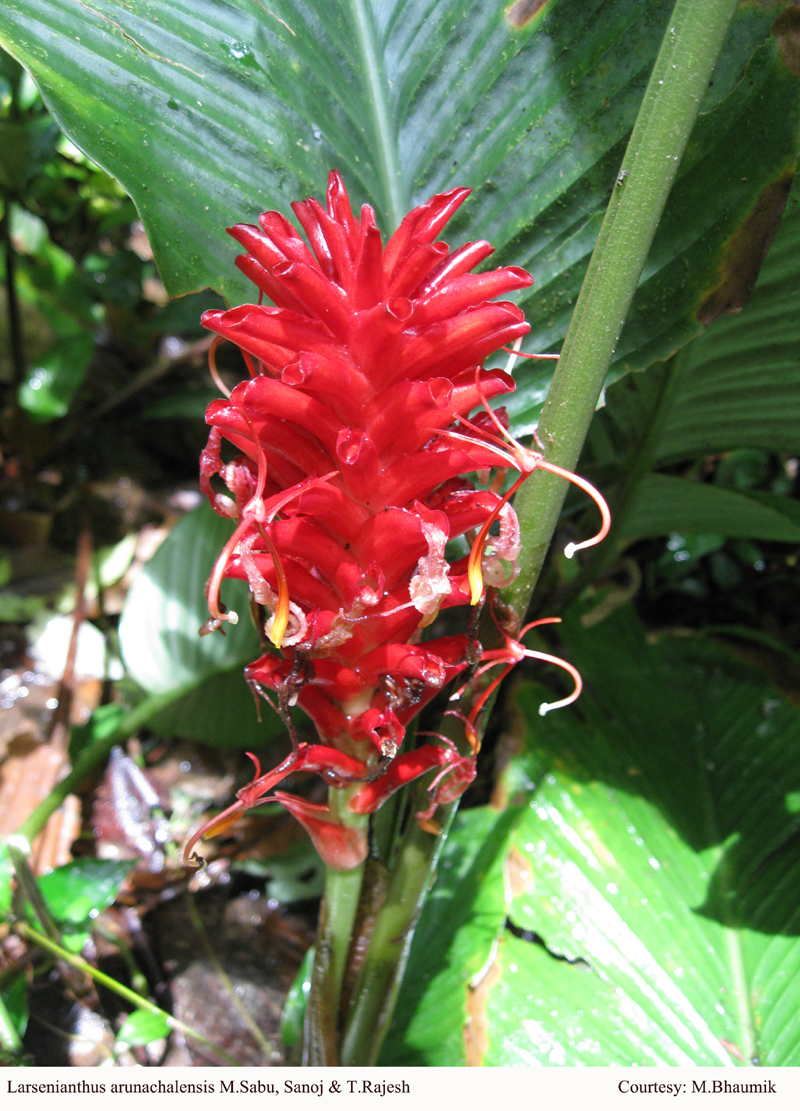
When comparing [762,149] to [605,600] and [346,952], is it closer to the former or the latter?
[605,600]

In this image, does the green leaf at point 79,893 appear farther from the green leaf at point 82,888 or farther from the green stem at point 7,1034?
the green stem at point 7,1034

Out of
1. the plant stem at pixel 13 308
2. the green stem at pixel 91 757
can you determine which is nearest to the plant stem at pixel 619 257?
the green stem at pixel 91 757

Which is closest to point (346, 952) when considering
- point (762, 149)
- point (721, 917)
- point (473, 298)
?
point (721, 917)

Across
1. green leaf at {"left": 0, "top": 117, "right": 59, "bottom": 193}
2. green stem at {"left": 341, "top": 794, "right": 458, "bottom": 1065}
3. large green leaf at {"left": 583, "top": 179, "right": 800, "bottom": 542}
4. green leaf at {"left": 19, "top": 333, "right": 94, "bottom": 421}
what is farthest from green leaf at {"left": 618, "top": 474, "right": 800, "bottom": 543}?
green leaf at {"left": 0, "top": 117, "right": 59, "bottom": 193}

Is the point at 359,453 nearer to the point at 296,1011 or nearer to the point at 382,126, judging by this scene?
the point at 382,126

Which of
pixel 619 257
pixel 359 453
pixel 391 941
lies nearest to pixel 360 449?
pixel 359 453

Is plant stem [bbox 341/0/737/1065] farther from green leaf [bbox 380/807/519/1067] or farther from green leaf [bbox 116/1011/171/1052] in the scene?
green leaf [bbox 116/1011/171/1052]
